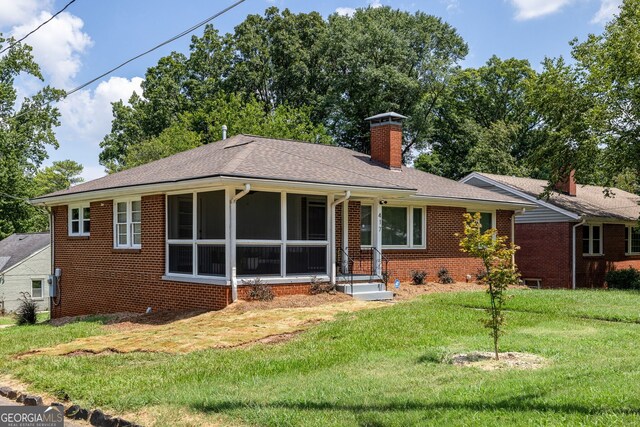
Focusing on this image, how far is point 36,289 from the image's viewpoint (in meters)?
44.9

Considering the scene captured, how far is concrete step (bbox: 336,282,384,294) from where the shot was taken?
17.2m

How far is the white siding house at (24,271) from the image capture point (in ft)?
142

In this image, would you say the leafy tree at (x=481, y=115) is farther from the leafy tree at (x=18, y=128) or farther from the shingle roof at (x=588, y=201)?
the leafy tree at (x=18, y=128)

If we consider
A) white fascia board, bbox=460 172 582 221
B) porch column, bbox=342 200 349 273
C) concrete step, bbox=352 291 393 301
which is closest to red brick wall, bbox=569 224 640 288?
white fascia board, bbox=460 172 582 221

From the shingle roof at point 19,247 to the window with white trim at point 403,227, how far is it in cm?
3083

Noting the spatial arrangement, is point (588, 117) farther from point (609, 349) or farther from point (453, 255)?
point (609, 349)

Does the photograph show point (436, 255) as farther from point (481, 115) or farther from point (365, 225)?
point (481, 115)

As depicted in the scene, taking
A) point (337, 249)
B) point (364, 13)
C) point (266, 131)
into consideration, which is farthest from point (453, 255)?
point (364, 13)

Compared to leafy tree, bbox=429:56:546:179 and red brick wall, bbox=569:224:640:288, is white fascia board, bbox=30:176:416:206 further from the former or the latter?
leafy tree, bbox=429:56:546:179

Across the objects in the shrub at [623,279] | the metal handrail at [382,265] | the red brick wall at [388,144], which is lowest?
the shrub at [623,279]

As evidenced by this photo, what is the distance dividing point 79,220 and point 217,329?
10262 millimetres

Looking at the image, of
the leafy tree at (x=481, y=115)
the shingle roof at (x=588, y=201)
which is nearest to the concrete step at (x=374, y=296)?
the shingle roof at (x=588, y=201)

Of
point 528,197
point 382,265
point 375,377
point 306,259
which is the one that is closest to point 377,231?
point 382,265

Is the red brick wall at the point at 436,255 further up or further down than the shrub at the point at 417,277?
further up
